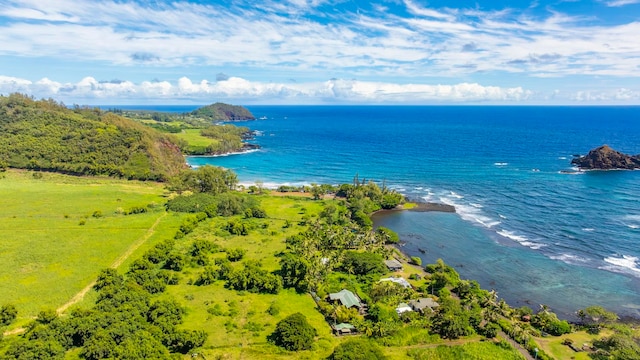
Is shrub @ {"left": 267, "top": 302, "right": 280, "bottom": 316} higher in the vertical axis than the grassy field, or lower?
lower

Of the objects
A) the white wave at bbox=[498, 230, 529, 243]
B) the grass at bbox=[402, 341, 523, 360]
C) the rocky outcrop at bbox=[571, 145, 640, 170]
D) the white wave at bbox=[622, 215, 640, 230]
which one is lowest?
the grass at bbox=[402, 341, 523, 360]

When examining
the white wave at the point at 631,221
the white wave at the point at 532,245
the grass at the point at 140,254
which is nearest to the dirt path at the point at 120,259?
the grass at the point at 140,254

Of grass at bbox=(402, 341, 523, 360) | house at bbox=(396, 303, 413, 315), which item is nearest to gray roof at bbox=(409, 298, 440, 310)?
house at bbox=(396, 303, 413, 315)

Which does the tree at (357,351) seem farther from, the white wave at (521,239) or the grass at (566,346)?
the white wave at (521,239)

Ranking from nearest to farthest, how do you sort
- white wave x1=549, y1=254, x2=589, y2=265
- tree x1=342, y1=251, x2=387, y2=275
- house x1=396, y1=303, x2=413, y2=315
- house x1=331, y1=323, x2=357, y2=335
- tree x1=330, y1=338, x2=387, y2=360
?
tree x1=330, y1=338, x2=387, y2=360, house x1=331, y1=323, x2=357, y2=335, house x1=396, y1=303, x2=413, y2=315, tree x1=342, y1=251, x2=387, y2=275, white wave x1=549, y1=254, x2=589, y2=265

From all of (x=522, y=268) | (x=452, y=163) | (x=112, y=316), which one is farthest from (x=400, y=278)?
(x=452, y=163)

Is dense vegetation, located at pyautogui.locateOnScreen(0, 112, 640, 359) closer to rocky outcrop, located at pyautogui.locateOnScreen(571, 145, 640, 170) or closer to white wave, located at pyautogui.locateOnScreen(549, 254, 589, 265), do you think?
white wave, located at pyautogui.locateOnScreen(549, 254, 589, 265)

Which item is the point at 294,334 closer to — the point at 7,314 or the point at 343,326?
the point at 343,326
